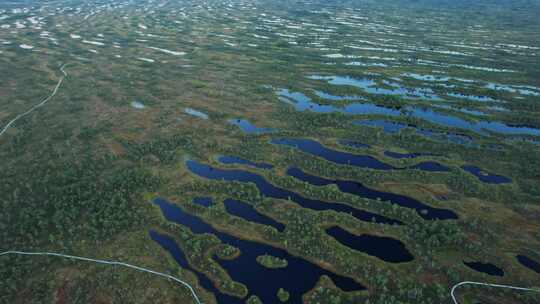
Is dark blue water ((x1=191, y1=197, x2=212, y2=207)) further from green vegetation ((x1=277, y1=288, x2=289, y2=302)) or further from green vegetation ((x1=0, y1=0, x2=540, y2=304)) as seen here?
green vegetation ((x1=277, y1=288, x2=289, y2=302))

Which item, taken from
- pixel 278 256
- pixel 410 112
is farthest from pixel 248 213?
pixel 410 112

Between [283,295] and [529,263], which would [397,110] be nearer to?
[529,263]

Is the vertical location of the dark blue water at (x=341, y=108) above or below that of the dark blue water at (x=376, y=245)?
above

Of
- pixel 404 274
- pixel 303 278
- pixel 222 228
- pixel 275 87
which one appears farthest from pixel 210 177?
pixel 275 87

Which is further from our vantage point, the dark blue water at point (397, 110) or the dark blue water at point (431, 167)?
the dark blue water at point (397, 110)

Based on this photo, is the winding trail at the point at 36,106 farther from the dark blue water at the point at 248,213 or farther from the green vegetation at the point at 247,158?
the dark blue water at the point at 248,213

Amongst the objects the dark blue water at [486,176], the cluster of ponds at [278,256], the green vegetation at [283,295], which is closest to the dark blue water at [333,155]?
the dark blue water at [486,176]

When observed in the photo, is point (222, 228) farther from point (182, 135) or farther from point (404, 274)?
point (182, 135)
